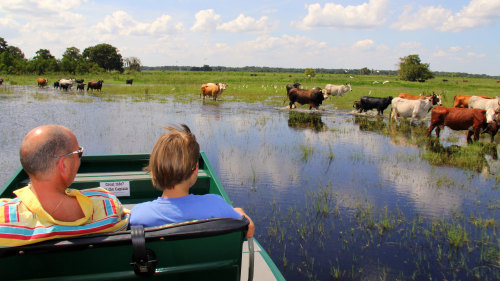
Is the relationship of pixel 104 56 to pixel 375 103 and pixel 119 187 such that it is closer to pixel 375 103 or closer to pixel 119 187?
pixel 375 103

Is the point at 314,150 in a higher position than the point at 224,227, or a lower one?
lower

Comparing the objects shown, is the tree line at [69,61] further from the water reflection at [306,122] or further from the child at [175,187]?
the child at [175,187]

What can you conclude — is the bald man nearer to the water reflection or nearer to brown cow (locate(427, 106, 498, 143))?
the water reflection

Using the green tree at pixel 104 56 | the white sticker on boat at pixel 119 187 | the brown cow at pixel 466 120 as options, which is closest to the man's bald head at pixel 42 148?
the white sticker on boat at pixel 119 187

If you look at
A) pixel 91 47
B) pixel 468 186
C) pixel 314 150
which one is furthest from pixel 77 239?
pixel 91 47

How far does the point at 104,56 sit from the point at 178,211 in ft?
331

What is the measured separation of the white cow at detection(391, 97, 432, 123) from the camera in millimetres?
16922

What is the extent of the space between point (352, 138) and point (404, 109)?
629 centimetres

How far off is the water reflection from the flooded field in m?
0.16

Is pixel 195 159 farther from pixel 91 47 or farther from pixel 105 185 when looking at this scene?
→ pixel 91 47

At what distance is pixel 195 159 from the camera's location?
2.07 metres

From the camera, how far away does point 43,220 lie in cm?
172

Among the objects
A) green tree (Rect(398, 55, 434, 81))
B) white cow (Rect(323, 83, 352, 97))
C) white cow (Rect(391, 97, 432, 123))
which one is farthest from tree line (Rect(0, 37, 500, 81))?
white cow (Rect(391, 97, 432, 123))

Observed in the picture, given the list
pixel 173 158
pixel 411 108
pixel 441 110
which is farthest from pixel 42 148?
pixel 411 108
